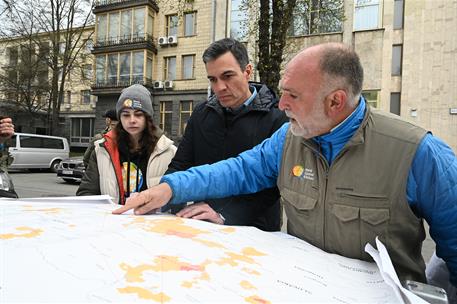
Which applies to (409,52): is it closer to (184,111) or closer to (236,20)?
(236,20)

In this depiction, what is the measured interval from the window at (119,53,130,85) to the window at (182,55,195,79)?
364 cm

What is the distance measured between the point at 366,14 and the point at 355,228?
1803cm

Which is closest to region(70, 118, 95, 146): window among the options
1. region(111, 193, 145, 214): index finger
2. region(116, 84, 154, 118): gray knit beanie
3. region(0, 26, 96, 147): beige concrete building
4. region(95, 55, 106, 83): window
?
region(0, 26, 96, 147): beige concrete building

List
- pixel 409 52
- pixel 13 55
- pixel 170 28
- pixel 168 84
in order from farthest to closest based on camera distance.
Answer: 1. pixel 13 55
2. pixel 170 28
3. pixel 168 84
4. pixel 409 52

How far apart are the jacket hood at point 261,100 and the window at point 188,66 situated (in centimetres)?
1904

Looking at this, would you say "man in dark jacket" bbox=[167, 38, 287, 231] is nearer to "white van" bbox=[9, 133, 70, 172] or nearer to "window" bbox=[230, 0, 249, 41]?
"white van" bbox=[9, 133, 70, 172]

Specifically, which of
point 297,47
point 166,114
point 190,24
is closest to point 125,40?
point 190,24

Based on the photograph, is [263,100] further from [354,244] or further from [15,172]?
[15,172]

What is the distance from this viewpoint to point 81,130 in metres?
28.8

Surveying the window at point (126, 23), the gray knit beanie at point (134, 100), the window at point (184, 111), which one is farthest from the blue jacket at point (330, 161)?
the window at point (126, 23)

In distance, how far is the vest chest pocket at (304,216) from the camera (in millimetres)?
1228

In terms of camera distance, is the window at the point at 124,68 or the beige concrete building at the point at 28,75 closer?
the beige concrete building at the point at 28,75

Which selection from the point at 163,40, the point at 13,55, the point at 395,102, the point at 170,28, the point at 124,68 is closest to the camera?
the point at 395,102

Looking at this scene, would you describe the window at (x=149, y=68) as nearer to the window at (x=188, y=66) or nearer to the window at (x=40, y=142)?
the window at (x=188, y=66)
